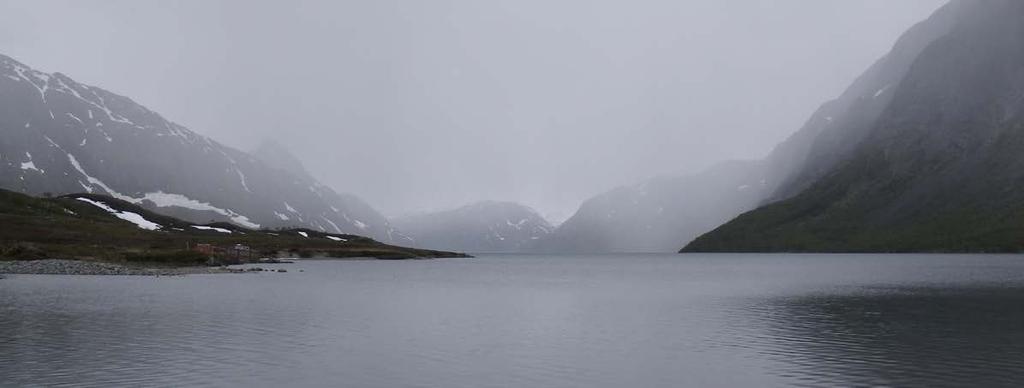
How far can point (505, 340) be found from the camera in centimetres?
4406

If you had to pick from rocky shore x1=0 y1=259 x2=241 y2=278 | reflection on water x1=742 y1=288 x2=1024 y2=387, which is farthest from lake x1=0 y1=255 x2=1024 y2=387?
rocky shore x1=0 y1=259 x2=241 y2=278

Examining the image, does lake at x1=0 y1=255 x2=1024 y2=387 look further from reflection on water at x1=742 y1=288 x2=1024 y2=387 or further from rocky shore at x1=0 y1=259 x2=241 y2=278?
rocky shore at x1=0 y1=259 x2=241 y2=278

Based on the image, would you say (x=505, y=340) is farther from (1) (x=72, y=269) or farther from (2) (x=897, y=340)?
(1) (x=72, y=269)

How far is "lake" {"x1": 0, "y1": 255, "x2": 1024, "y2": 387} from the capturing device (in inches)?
1249

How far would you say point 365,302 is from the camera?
70312 mm

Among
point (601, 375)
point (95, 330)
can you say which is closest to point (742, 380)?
point (601, 375)

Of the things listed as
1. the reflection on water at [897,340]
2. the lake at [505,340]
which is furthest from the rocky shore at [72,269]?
the reflection on water at [897,340]

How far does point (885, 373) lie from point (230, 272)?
111 meters

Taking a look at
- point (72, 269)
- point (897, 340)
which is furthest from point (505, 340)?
point (72, 269)

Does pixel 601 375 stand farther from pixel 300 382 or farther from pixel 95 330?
pixel 95 330

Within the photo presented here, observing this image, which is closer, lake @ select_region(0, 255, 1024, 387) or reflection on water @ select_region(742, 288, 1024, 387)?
reflection on water @ select_region(742, 288, 1024, 387)

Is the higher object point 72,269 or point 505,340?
point 72,269

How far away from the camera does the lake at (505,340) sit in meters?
31.7

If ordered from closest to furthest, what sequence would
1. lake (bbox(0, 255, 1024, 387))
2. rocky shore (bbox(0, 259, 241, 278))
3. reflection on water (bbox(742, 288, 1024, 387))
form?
reflection on water (bbox(742, 288, 1024, 387)) < lake (bbox(0, 255, 1024, 387)) < rocky shore (bbox(0, 259, 241, 278))
